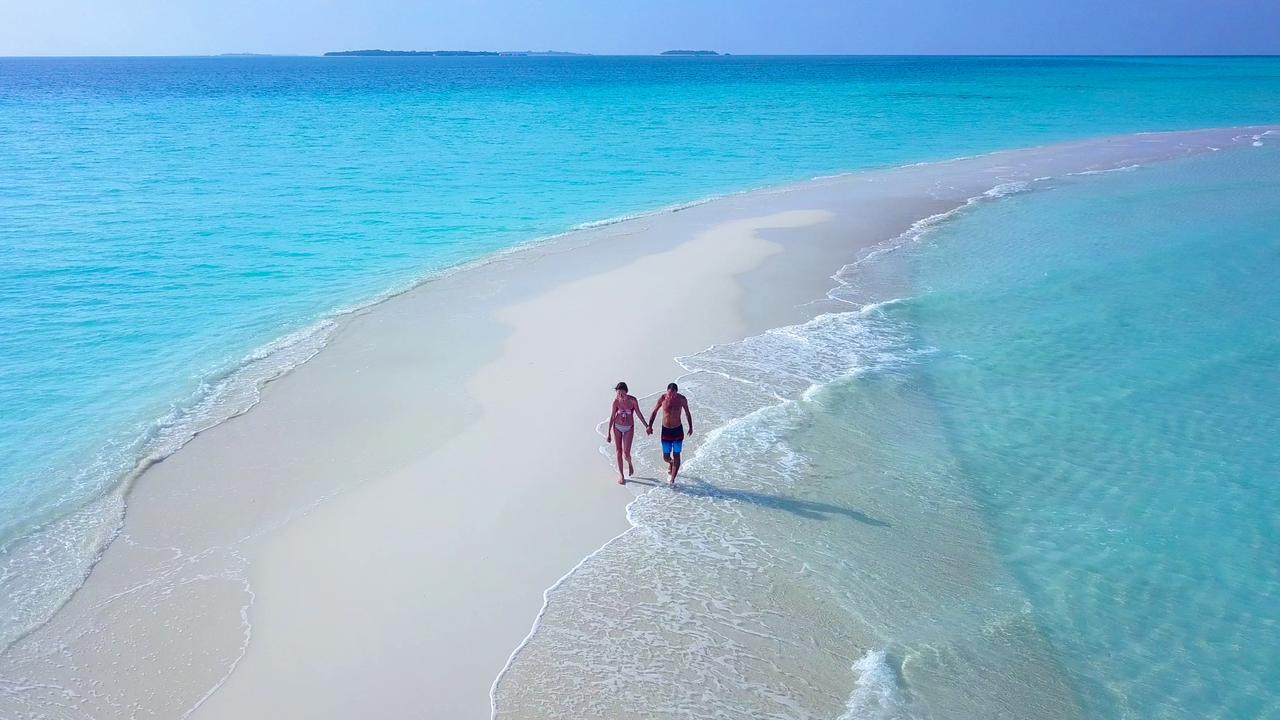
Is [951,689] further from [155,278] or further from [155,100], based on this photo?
[155,100]

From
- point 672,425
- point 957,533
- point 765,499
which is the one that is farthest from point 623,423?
point 957,533

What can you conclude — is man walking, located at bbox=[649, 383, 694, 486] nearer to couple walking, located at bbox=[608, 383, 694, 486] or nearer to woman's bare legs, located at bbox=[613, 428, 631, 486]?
couple walking, located at bbox=[608, 383, 694, 486]

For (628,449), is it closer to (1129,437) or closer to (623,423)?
(623,423)

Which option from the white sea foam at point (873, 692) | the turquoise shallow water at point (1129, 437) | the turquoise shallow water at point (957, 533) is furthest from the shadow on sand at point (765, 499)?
the white sea foam at point (873, 692)

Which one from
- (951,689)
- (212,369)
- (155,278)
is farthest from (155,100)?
(951,689)

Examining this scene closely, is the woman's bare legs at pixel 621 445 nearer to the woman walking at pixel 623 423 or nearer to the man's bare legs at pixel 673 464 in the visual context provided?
the woman walking at pixel 623 423
